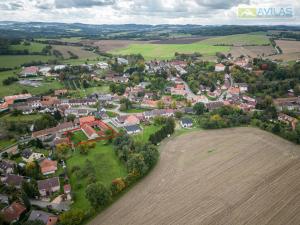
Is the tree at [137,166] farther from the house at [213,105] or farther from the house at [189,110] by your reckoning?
the house at [213,105]

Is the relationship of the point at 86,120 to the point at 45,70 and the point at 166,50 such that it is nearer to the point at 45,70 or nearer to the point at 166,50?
the point at 45,70

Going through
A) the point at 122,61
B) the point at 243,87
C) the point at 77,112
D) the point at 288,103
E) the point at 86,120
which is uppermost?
the point at 122,61

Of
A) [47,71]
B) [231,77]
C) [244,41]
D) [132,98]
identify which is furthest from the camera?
[244,41]

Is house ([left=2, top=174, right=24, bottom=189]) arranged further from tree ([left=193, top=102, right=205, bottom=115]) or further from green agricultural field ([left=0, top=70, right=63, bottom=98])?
green agricultural field ([left=0, top=70, right=63, bottom=98])

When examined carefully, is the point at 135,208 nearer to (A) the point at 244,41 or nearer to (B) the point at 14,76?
(B) the point at 14,76

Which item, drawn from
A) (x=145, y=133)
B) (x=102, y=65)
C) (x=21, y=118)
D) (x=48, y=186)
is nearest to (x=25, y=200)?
(x=48, y=186)

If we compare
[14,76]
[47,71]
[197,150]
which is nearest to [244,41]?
[47,71]

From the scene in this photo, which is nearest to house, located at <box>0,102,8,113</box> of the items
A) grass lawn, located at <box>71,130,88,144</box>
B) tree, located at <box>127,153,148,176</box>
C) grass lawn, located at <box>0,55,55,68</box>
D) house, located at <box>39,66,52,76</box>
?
grass lawn, located at <box>71,130,88,144</box>
